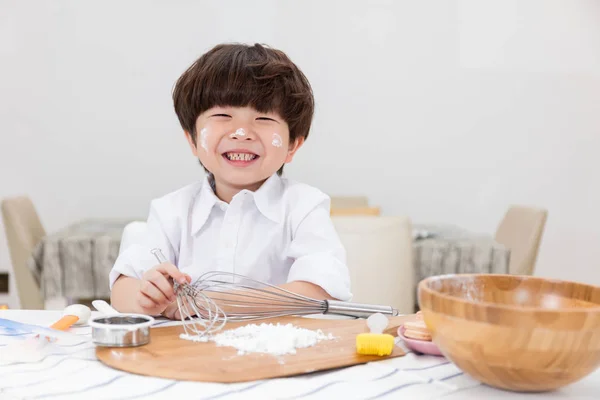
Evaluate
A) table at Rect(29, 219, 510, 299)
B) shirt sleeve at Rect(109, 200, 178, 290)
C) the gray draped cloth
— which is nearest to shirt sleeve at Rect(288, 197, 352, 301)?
shirt sleeve at Rect(109, 200, 178, 290)

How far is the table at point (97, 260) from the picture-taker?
2.56 meters

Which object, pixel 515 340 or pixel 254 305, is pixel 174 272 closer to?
pixel 254 305

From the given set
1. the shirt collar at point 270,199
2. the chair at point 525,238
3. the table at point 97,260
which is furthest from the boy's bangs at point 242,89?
the chair at point 525,238

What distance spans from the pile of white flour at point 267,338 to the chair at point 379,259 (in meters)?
0.53

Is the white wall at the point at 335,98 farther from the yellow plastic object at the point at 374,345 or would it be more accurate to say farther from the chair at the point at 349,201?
the yellow plastic object at the point at 374,345

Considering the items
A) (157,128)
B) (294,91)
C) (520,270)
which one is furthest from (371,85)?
(294,91)

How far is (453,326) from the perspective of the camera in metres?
0.60

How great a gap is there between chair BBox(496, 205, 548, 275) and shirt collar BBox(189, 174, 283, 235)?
1.69 metres

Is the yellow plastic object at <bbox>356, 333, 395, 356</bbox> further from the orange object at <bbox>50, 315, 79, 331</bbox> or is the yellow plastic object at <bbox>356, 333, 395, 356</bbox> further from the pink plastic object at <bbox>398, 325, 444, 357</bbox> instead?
the orange object at <bbox>50, 315, 79, 331</bbox>

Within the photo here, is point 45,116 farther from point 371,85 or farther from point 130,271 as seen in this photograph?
point 130,271

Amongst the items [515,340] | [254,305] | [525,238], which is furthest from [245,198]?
[525,238]

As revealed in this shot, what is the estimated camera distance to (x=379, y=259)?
1.38 metres

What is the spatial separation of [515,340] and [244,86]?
728 mm

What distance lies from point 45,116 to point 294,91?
9.47 ft
